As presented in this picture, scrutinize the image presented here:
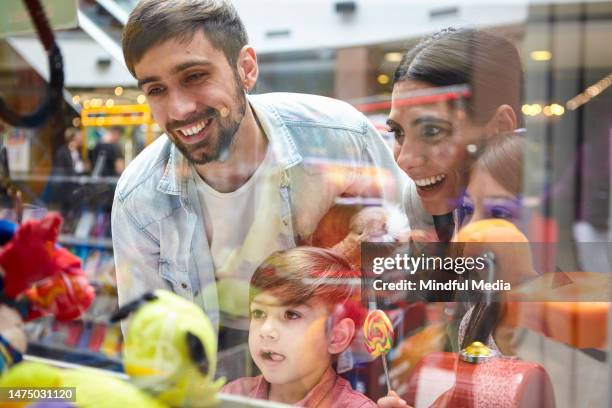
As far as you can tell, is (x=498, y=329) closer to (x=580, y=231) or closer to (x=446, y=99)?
(x=580, y=231)

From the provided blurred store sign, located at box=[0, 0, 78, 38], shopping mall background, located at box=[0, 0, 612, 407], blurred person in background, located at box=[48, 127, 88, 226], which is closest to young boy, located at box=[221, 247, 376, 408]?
shopping mall background, located at box=[0, 0, 612, 407]

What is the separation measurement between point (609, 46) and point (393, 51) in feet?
1.67

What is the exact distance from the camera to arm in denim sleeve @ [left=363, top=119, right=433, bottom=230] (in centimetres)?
153

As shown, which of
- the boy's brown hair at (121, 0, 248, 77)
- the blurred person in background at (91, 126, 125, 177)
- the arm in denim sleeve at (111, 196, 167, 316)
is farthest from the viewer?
the blurred person in background at (91, 126, 125, 177)

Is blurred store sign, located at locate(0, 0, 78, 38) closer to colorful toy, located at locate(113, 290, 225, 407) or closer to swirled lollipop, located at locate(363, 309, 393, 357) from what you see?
colorful toy, located at locate(113, 290, 225, 407)

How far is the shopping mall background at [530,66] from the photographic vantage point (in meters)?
1.48

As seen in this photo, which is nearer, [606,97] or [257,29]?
[606,97]

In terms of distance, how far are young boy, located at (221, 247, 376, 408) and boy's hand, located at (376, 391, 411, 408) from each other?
0.10ft

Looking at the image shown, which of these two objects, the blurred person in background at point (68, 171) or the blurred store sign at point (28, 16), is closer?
the blurred store sign at point (28, 16)

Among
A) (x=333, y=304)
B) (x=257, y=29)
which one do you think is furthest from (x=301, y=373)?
(x=257, y=29)

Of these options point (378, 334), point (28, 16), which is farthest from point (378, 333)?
point (28, 16)

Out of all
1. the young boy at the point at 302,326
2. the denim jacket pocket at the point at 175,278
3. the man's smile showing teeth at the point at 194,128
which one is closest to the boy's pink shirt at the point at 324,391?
the young boy at the point at 302,326

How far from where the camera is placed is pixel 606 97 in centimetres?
147

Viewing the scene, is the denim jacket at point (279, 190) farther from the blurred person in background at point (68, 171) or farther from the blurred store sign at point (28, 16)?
the blurred store sign at point (28, 16)
